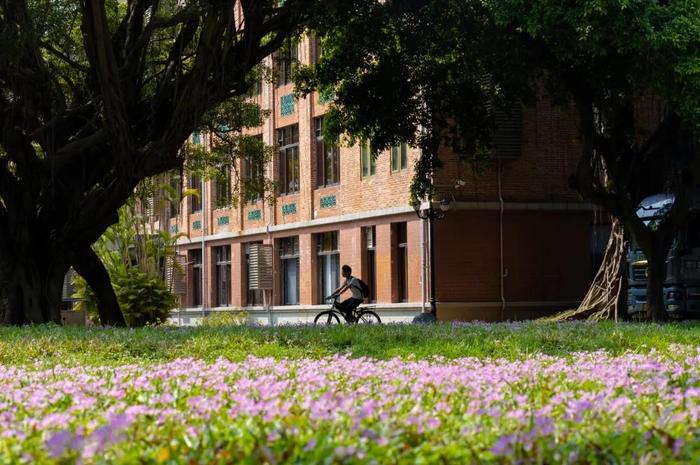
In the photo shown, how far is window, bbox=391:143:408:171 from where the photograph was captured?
116 ft

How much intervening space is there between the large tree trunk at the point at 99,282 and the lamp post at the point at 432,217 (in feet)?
28.2

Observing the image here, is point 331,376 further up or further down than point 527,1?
further down

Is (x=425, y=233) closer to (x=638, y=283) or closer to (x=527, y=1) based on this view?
(x=638, y=283)

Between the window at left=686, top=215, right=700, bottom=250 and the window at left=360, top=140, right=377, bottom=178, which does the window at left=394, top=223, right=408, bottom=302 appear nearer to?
the window at left=360, top=140, right=377, bottom=178

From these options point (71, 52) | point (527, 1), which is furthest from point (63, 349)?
point (71, 52)

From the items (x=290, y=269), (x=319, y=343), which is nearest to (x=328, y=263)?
Result: (x=290, y=269)

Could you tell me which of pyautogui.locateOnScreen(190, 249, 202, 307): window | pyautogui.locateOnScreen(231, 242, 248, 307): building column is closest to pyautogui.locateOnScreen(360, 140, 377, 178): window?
pyautogui.locateOnScreen(231, 242, 248, 307): building column

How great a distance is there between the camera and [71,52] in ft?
83.4

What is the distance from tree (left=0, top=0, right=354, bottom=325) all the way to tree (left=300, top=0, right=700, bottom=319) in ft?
6.82

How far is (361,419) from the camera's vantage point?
4867mm

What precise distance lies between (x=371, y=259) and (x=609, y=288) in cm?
852

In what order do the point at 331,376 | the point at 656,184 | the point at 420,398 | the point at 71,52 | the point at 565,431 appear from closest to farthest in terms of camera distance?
1. the point at 565,431
2. the point at 420,398
3. the point at 331,376
4. the point at 71,52
5. the point at 656,184

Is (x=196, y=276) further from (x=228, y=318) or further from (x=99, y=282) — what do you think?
(x=99, y=282)

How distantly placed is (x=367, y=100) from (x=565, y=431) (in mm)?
22265
